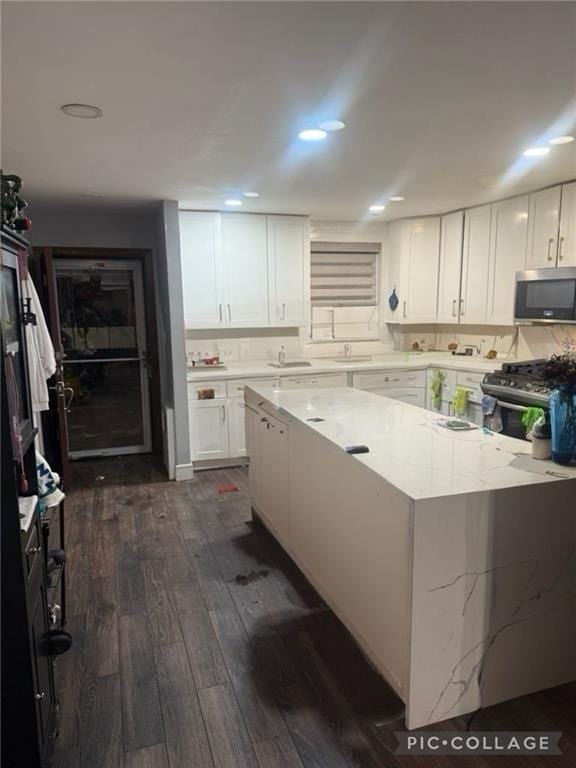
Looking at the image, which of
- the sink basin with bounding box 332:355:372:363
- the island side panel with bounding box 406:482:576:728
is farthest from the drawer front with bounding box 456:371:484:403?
the island side panel with bounding box 406:482:576:728

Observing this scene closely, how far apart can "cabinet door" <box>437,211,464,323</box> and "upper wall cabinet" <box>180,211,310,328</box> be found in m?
1.40

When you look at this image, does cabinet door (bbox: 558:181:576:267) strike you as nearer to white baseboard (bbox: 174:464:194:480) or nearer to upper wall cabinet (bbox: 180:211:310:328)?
upper wall cabinet (bbox: 180:211:310:328)

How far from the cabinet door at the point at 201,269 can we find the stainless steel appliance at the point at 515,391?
250 cm

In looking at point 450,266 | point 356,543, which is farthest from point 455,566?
point 450,266

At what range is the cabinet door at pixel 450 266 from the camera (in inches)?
197

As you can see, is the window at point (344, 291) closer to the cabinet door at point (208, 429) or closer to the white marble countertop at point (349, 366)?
the white marble countertop at point (349, 366)

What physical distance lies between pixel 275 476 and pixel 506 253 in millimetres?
2949

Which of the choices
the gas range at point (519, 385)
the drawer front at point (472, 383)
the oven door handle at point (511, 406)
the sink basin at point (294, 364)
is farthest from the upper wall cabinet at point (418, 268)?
the oven door handle at point (511, 406)

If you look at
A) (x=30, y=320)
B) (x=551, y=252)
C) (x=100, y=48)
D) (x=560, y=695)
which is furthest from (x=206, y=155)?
(x=560, y=695)

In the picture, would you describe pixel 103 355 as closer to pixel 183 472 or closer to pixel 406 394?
pixel 183 472

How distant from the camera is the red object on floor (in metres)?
4.25

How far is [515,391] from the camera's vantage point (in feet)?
12.5

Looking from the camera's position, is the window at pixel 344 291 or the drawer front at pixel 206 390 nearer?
the drawer front at pixel 206 390

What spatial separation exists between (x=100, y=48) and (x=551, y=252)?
11.7 ft
